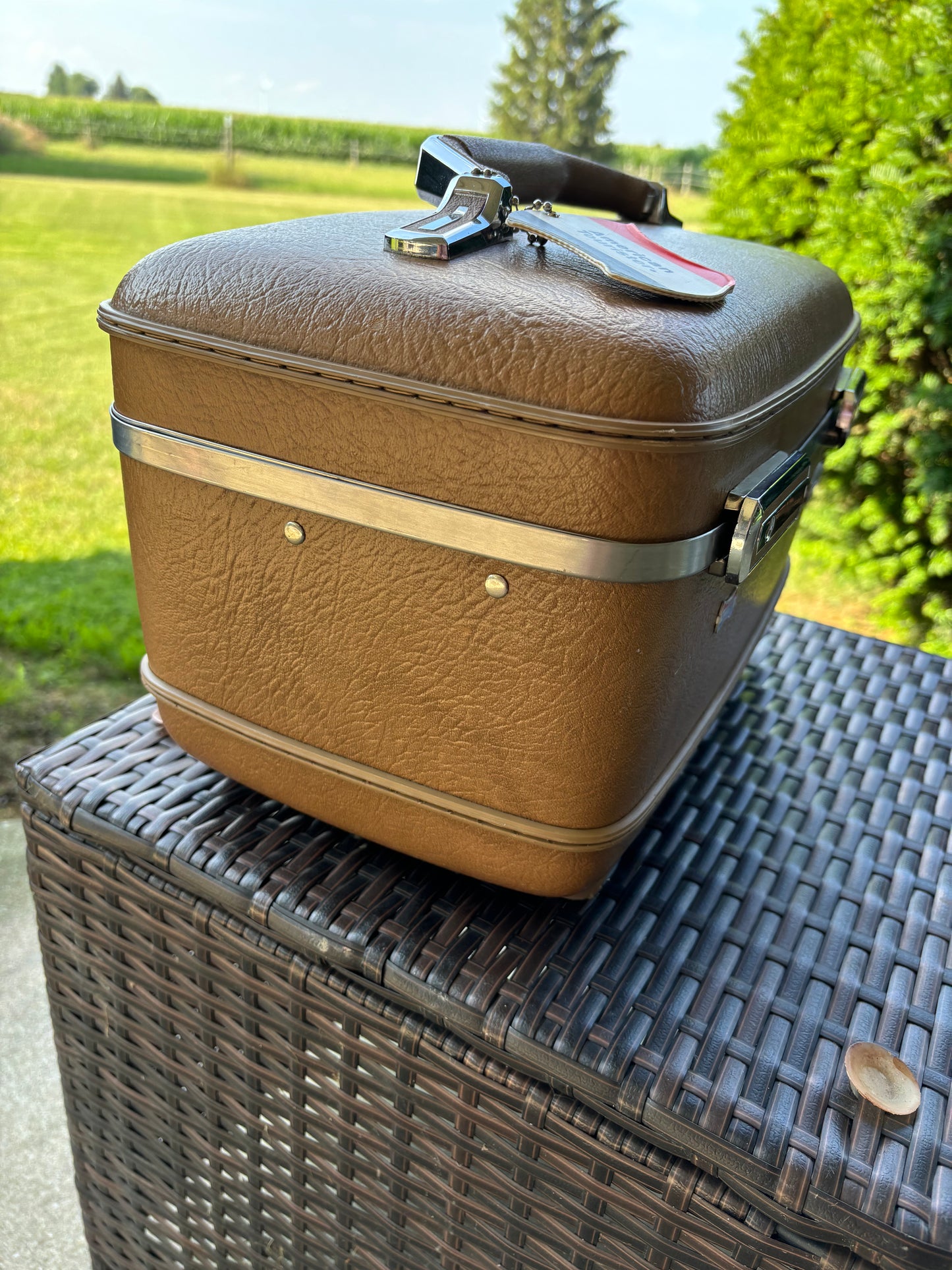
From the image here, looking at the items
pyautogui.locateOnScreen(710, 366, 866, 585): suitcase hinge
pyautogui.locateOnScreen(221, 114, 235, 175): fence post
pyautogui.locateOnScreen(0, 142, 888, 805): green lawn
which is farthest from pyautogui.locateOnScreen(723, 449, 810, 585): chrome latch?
pyautogui.locateOnScreen(221, 114, 235, 175): fence post

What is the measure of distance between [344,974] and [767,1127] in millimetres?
261

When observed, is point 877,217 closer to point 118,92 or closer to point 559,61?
point 118,92

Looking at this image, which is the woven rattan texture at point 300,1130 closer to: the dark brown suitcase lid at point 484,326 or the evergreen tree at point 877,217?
the dark brown suitcase lid at point 484,326

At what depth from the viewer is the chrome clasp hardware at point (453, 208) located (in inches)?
21.6

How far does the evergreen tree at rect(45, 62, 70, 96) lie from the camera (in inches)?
189

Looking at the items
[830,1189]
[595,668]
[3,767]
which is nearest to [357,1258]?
[830,1189]

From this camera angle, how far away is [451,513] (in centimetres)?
48

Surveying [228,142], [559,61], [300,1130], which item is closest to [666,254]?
[300,1130]

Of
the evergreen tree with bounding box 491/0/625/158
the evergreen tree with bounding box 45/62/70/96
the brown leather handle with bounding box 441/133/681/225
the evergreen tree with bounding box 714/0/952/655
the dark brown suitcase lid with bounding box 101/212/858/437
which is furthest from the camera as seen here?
the evergreen tree with bounding box 491/0/625/158

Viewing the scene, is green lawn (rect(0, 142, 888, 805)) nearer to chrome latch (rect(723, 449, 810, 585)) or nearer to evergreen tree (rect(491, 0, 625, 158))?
chrome latch (rect(723, 449, 810, 585))

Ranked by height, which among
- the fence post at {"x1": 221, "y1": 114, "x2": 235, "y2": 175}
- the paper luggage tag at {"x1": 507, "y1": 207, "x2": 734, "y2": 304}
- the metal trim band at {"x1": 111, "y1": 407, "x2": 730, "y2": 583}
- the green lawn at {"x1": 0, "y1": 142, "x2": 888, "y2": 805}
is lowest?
the green lawn at {"x1": 0, "y1": 142, "x2": 888, "y2": 805}

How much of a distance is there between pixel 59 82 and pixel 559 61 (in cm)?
949

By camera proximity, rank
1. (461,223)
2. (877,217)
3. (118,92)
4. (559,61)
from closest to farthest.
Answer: (461,223) → (877,217) → (118,92) → (559,61)

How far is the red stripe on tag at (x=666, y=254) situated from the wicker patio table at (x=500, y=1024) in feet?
1.29
